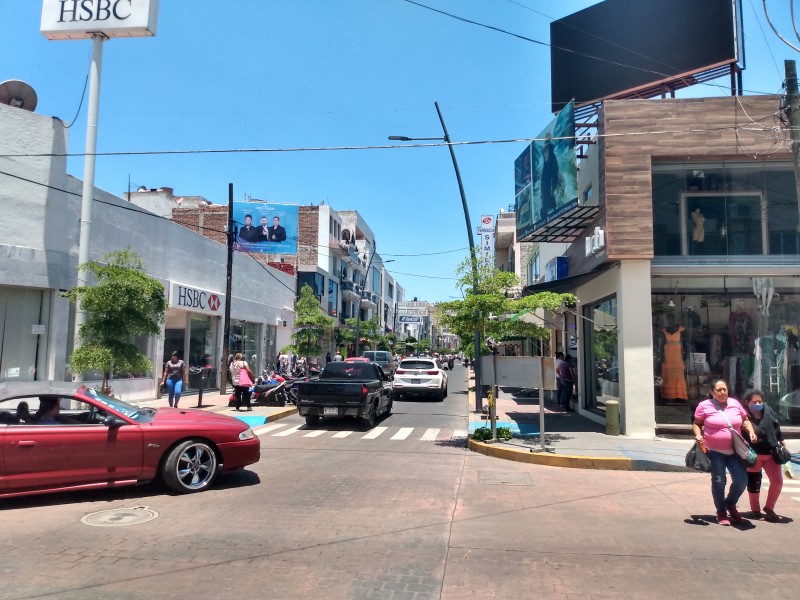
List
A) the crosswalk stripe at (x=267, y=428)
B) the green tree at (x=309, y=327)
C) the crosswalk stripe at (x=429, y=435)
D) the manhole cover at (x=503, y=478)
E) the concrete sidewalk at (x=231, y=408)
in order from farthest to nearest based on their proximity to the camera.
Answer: the green tree at (x=309, y=327), the concrete sidewalk at (x=231, y=408), the crosswalk stripe at (x=267, y=428), the crosswalk stripe at (x=429, y=435), the manhole cover at (x=503, y=478)

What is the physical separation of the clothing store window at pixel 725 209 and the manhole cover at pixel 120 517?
36.7 feet

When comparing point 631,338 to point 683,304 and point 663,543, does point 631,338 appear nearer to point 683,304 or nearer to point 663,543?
point 683,304

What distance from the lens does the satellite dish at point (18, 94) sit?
15.7 metres

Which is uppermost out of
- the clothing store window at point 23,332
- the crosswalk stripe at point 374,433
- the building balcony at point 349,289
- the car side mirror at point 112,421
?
the building balcony at point 349,289

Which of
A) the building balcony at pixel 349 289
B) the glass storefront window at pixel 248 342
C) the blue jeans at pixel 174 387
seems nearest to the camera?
the blue jeans at pixel 174 387

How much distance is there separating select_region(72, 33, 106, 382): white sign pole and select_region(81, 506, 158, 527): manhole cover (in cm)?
833

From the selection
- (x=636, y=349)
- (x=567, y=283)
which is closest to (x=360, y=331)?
(x=567, y=283)

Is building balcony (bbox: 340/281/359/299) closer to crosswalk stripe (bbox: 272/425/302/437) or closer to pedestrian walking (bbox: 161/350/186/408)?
pedestrian walking (bbox: 161/350/186/408)

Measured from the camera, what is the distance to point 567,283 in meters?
15.4

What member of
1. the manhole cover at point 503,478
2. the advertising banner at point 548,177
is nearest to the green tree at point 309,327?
the advertising banner at point 548,177

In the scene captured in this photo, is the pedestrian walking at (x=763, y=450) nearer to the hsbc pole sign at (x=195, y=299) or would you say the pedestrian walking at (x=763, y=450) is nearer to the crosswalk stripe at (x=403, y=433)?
the crosswalk stripe at (x=403, y=433)

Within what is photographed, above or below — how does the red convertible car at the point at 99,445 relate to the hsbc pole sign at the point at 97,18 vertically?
below

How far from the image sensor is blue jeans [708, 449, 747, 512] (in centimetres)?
637

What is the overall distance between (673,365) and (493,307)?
178 inches
